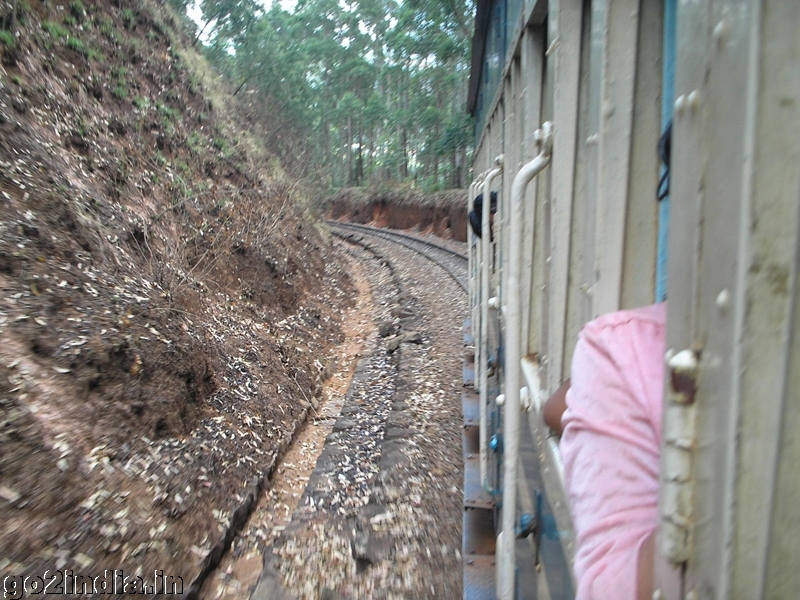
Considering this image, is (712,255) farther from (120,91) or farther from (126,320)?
(120,91)

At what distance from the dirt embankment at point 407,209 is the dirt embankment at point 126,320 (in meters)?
13.7

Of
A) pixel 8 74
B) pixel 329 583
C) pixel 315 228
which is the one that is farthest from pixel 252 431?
pixel 315 228

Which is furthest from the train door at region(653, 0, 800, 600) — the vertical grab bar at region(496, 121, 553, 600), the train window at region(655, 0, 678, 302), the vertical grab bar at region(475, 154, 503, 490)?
the vertical grab bar at region(475, 154, 503, 490)

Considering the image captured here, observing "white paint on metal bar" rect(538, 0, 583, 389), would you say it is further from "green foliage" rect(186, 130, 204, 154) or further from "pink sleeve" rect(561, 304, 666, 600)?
"green foliage" rect(186, 130, 204, 154)

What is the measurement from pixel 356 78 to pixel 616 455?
156ft

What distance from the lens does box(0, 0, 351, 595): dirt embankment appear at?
367 cm

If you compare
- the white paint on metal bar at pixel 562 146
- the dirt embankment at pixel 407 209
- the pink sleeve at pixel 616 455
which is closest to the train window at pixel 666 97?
the pink sleeve at pixel 616 455

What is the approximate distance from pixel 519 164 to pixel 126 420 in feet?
12.0

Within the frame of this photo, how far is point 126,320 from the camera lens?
16.8 ft

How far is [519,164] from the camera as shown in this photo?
8.79 ft

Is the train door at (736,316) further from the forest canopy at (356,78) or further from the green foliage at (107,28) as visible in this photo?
the forest canopy at (356,78)

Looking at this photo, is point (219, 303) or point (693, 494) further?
point (219, 303)

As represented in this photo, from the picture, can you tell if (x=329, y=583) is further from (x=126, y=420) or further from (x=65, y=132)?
(x=65, y=132)

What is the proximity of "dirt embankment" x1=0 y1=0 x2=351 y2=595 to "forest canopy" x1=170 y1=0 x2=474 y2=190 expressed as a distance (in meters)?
7.93
